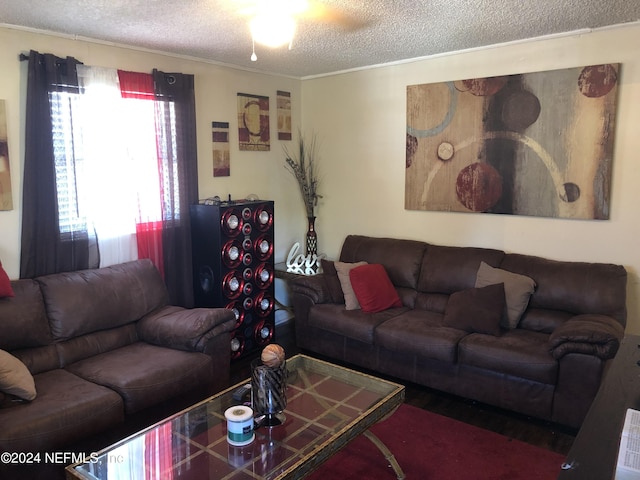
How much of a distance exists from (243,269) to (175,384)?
1.27 metres

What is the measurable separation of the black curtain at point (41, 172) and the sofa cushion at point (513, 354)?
269cm

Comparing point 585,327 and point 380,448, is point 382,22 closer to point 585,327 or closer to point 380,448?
point 585,327

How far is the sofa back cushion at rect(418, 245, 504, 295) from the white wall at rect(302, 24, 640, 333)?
0.21 meters

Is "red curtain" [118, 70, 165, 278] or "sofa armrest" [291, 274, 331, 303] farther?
"sofa armrest" [291, 274, 331, 303]

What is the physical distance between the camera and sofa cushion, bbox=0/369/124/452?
87.2 inches

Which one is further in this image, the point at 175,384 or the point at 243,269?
the point at 243,269

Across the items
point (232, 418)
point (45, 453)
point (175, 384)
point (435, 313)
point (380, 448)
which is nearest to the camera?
point (232, 418)

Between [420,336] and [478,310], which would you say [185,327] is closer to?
[420,336]

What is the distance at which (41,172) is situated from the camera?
3.10 metres

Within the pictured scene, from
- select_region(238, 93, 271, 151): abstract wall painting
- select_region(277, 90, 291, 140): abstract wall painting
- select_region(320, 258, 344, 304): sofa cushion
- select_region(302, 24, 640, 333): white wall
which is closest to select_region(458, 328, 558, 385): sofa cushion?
select_region(302, 24, 640, 333): white wall

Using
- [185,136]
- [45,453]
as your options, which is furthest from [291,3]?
[45,453]

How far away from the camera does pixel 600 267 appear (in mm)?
3287

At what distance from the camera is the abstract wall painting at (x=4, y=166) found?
117 inches

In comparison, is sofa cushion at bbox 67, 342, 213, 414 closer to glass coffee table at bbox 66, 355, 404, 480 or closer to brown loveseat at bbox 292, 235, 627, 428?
glass coffee table at bbox 66, 355, 404, 480
